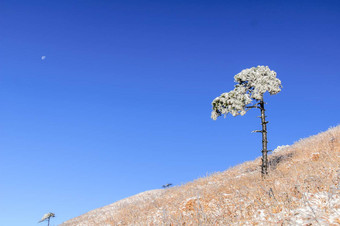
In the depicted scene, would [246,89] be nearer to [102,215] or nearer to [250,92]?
[250,92]

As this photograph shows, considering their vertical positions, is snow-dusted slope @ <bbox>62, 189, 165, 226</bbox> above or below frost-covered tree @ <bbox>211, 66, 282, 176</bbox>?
below

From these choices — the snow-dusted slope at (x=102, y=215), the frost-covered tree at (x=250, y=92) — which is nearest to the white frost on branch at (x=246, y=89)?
the frost-covered tree at (x=250, y=92)

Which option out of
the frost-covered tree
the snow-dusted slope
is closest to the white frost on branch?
the frost-covered tree

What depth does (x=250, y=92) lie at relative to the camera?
720 inches

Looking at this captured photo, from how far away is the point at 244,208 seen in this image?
8469 millimetres

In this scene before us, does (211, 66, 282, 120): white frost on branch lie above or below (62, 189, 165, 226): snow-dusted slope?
above

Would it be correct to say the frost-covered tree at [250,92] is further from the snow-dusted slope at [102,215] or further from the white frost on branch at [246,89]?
the snow-dusted slope at [102,215]

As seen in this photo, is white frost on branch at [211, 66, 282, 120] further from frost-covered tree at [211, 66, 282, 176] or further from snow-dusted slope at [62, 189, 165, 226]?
snow-dusted slope at [62, 189, 165, 226]

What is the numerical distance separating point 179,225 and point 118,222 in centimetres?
716

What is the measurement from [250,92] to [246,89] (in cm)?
39

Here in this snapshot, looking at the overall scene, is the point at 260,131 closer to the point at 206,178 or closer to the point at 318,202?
the point at 206,178

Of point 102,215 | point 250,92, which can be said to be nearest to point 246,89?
point 250,92

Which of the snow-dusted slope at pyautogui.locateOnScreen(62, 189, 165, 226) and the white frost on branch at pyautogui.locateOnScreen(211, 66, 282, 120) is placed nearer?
the white frost on branch at pyautogui.locateOnScreen(211, 66, 282, 120)

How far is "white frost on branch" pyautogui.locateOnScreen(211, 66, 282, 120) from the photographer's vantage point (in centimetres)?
1781
